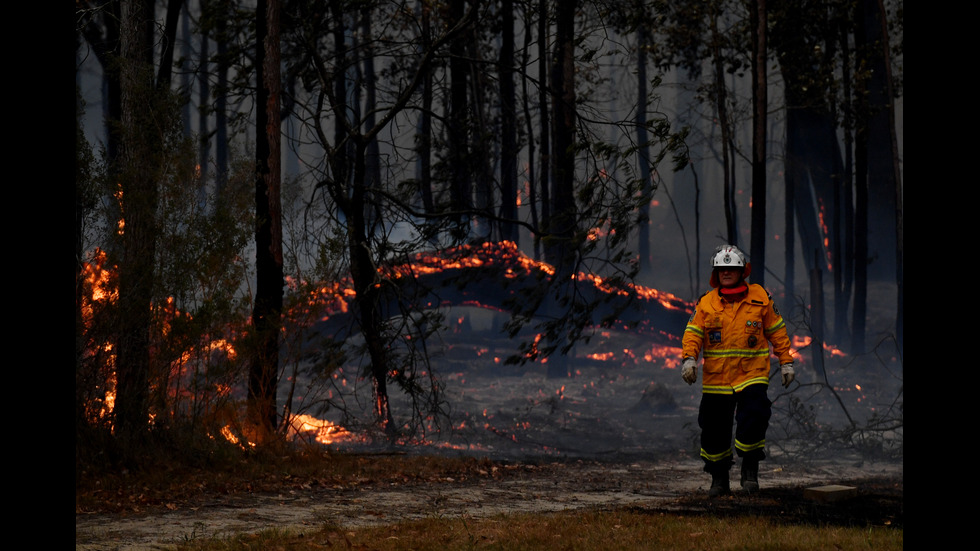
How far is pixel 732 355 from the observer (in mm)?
7738

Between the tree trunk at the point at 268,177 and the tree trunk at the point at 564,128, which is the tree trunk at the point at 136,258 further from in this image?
the tree trunk at the point at 564,128

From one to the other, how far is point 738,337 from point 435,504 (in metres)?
2.82

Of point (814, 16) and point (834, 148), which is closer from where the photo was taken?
point (814, 16)

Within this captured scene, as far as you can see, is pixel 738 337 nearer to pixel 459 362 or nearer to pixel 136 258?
pixel 136 258

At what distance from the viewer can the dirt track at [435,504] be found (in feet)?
19.9

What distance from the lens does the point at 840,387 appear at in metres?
24.1

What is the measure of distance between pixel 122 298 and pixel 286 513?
305 cm

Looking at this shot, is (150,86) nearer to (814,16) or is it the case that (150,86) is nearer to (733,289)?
(733,289)

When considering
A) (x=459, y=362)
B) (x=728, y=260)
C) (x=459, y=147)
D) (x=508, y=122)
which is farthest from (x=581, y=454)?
(x=459, y=362)

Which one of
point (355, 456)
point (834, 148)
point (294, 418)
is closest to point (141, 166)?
point (294, 418)

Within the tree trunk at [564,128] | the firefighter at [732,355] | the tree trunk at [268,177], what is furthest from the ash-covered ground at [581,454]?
the tree trunk at [564,128]

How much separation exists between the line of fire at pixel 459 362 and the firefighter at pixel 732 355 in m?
4.20

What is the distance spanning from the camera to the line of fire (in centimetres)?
931

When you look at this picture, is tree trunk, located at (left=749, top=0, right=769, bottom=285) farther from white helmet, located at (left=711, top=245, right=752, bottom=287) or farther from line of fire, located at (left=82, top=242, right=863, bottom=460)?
white helmet, located at (left=711, top=245, right=752, bottom=287)
